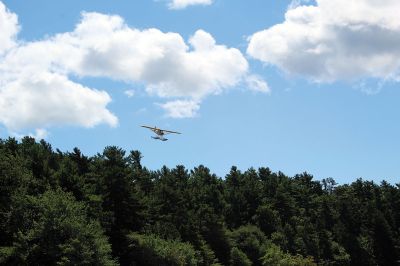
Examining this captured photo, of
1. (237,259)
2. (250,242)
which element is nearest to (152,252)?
(237,259)

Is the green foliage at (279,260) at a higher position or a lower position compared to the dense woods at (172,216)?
lower

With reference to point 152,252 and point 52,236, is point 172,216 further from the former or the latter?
point 52,236

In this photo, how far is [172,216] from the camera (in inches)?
3051

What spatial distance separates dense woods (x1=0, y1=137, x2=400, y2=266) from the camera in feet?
155

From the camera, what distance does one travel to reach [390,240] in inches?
4409

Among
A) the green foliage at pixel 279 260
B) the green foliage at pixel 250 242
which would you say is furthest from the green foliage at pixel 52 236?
the green foliage at pixel 250 242

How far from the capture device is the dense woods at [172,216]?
47.1 metres

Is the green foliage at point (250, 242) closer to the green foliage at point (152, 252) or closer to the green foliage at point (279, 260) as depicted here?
the green foliage at point (279, 260)

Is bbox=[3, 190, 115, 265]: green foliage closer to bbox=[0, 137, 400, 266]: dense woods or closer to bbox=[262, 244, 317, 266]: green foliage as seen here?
bbox=[0, 137, 400, 266]: dense woods

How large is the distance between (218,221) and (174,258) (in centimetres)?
2726

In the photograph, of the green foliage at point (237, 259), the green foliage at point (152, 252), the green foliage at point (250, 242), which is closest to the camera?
the green foliage at point (152, 252)

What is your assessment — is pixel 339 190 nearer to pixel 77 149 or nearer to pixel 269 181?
pixel 269 181

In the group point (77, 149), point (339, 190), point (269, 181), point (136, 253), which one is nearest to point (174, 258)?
point (136, 253)

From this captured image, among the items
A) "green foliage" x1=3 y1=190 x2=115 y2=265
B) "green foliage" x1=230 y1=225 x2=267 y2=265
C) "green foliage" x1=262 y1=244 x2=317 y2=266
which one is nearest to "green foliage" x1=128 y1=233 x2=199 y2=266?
"green foliage" x1=3 y1=190 x2=115 y2=265
